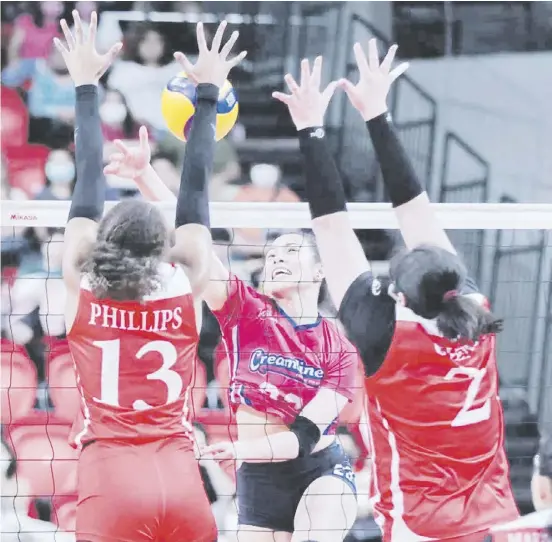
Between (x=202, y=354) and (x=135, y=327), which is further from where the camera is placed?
(x=202, y=354)

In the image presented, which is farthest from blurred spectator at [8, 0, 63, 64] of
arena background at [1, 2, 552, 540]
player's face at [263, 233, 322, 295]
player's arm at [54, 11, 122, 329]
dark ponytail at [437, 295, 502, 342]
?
dark ponytail at [437, 295, 502, 342]

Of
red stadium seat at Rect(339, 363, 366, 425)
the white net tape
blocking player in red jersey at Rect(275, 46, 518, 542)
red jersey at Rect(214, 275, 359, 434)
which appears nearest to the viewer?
blocking player in red jersey at Rect(275, 46, 518, 542)

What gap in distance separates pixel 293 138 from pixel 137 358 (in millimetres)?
2046

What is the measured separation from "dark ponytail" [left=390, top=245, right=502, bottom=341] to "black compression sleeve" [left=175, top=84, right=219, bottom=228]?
25.0 inches

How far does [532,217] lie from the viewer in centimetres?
308

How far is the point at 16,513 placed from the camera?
3.88 meters

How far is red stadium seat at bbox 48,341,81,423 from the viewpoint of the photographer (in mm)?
3875

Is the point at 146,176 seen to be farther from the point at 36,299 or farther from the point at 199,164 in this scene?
the point at 36,299

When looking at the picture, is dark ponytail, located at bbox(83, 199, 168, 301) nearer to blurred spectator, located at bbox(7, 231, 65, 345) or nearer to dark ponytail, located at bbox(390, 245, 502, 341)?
dark ponytail, located at bbox(390, 245, 502, 341)

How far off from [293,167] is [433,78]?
2.73ft

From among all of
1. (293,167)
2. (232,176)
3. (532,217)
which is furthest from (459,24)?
(532,217)

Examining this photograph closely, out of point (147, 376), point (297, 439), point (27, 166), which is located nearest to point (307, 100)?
point (147, 376)

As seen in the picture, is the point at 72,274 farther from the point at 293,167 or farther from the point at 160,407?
the point at 293,167

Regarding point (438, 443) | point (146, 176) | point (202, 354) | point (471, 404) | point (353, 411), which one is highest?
point (146, 176)
